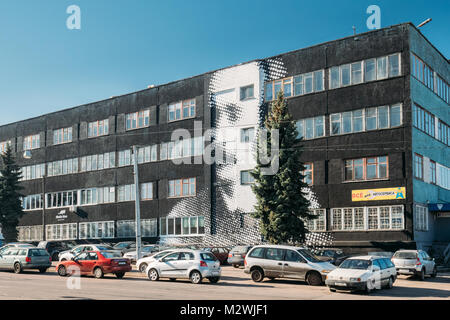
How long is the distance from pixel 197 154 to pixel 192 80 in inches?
286

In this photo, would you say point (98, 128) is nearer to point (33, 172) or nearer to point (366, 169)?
point (33, 172)

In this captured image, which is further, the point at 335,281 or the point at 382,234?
the point at 382,234

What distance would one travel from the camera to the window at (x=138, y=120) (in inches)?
2120

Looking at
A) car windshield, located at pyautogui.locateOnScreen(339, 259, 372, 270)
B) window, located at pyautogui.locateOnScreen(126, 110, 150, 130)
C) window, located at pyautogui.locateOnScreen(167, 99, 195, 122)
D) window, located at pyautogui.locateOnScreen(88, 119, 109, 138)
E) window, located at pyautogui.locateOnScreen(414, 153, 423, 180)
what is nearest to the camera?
car windshield, located at pyautogui.locateOnScreen(339, 259, 372, 270)

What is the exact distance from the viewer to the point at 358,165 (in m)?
39.7

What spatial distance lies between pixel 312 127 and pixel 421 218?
10.6 m

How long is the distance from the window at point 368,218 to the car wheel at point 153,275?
62.4 ft

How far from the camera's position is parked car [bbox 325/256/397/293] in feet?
65.2

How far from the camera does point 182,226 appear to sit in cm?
4972

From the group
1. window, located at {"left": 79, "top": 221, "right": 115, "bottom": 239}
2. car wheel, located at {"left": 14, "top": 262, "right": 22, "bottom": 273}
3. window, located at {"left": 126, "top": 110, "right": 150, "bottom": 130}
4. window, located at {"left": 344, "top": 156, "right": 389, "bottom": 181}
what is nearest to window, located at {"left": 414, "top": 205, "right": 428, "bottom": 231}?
window, located at {"left": 344, "top": 156, "right": 389, "bottom": 181}

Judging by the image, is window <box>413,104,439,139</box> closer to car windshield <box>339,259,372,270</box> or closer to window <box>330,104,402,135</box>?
window <box>330,104,402,135</box>

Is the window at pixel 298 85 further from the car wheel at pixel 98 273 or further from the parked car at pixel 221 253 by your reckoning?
the car wheel at pixel 98 273
